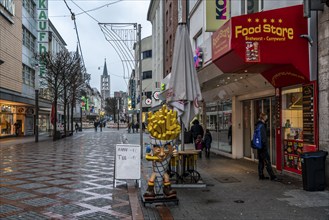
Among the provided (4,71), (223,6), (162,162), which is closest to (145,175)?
(162,162)

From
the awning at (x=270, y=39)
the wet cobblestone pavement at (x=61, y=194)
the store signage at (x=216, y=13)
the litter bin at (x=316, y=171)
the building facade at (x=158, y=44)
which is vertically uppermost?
the building facade at (x=158, y=44)

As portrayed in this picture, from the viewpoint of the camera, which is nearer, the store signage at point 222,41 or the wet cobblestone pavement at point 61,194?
the wet cobblestone pavement at point 61,194

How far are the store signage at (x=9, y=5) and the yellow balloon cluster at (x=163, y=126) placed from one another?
24.1 m

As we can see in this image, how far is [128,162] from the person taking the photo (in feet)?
29.0

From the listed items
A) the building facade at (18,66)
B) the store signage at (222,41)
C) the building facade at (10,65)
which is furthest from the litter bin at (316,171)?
the building facade at (10,65)

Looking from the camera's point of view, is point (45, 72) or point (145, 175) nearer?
point (145, 175)

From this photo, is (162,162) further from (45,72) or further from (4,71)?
(45,72)

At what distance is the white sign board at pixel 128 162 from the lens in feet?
28.5

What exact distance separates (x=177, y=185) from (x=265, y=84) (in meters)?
4.79

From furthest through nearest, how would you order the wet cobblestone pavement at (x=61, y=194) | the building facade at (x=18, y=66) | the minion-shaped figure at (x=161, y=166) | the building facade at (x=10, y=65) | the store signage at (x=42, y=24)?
1. the store signage at (x=42, y=24)
2. the building facade at (x=18, y=66)
3. the building facade at (x=10, y=65)
4. the minion-shaped figure at (x=161, y=166)
5. the wet cobblestone pavement at (x=61, y=194)

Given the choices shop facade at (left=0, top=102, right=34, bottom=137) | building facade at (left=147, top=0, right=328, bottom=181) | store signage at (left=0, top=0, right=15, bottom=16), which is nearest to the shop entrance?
building facade at (left=147, top=0, right=328, bottom=181)

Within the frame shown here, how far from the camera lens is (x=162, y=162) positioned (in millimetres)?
6953

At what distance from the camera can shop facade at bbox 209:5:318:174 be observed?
8148mm

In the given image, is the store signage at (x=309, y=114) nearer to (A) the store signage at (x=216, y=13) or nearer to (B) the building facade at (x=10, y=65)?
(A) the store signage at (x=216, y=13)
